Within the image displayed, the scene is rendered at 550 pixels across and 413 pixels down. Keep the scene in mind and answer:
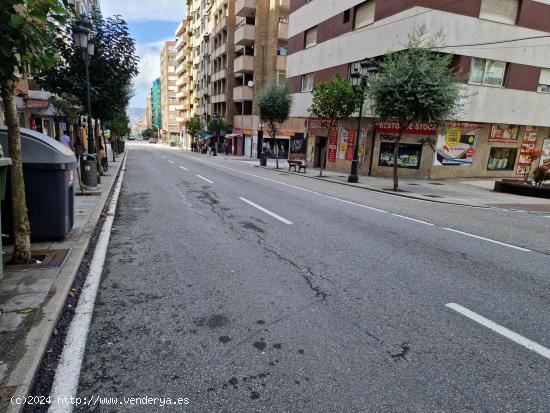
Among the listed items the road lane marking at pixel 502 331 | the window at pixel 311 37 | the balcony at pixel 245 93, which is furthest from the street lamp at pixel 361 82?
the balcony at pixel 245 93

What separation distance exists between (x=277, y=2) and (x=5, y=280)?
4472 cm

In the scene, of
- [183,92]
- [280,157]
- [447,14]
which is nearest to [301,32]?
[447,14]

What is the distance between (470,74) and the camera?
19359mm

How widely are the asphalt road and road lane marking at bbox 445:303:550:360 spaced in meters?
0.02

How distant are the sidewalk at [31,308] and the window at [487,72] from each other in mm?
21573

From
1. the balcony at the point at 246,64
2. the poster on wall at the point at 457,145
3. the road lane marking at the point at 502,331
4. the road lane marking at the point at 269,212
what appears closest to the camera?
the road lane marking at the point at 502,331

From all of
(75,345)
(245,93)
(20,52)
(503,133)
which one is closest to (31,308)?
(75,345)

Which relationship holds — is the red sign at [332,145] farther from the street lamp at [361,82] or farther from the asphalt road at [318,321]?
the asphalt road at [318,321]

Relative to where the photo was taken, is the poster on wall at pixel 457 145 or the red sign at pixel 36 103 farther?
the poster on wall at pixel 457 145

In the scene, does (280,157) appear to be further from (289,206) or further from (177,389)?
(177,389)

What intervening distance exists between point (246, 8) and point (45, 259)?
148 feet

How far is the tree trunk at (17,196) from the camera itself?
174 inches

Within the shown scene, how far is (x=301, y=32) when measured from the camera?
28.6 metres

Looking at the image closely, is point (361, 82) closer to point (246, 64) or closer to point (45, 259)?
point (45, 259)
